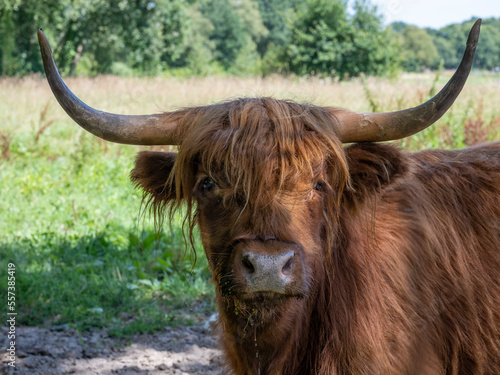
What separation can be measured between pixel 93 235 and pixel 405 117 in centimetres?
438

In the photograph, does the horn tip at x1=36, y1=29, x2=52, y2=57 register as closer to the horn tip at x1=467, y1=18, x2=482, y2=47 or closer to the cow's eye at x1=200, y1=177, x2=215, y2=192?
the cow's eye at x1=200, y1=177, x2=215, y2=192

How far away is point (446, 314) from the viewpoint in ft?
8.21

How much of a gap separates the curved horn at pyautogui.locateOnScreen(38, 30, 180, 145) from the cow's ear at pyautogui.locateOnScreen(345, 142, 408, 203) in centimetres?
96

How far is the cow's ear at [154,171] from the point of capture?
9.43 ft

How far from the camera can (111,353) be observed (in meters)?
3.88

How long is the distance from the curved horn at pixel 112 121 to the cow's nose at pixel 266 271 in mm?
943

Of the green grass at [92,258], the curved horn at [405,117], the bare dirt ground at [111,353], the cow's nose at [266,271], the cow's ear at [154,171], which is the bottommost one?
the bare dirt ground at [111,353]

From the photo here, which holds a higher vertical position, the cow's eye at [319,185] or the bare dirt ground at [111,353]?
the cow's eye at [319,185]

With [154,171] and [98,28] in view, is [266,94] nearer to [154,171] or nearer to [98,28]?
[154,171]

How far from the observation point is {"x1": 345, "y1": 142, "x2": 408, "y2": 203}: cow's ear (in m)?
2.46

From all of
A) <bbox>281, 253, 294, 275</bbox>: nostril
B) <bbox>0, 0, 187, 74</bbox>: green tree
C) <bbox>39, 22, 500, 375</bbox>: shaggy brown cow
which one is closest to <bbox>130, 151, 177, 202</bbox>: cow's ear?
<bbox>39, 22, 500, 375</bbox>: shaggy brown cow

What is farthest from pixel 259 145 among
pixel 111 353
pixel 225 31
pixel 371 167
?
pixel 225 31

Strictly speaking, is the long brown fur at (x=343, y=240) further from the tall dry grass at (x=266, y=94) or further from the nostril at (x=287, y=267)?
the tall dry grass at (x=266, y=94)

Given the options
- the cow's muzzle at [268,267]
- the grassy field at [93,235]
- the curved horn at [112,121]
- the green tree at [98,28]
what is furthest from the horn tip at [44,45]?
the green tree at [98,28]
